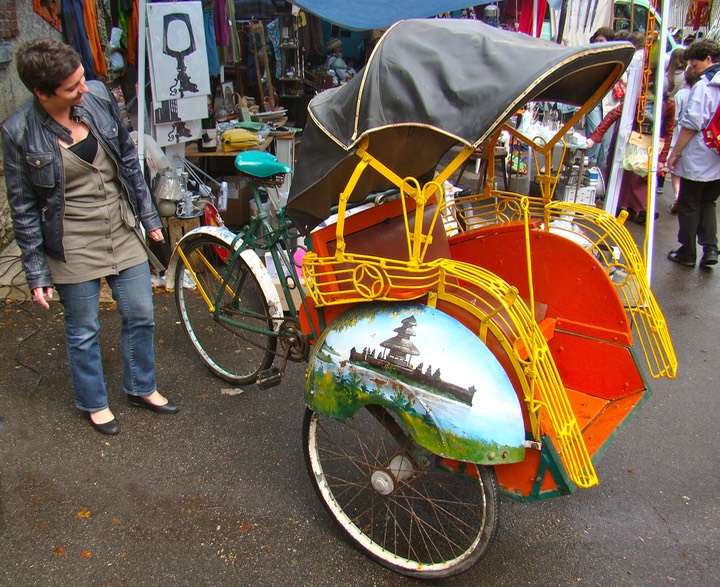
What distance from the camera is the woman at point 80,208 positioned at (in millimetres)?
2598

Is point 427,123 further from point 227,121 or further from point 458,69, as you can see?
point 227,121

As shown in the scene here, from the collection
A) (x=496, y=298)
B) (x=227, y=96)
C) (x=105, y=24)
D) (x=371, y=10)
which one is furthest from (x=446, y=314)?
(x=227, y=96)

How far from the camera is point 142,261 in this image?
3.15 meters

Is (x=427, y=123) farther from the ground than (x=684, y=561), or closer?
farther from the ground

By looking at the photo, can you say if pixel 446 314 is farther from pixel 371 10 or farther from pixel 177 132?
pixel 177 132

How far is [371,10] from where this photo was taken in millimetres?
5203

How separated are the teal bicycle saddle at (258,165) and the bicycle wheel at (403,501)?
1410 mm

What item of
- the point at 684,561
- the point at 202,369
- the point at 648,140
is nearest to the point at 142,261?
the point at 202,369

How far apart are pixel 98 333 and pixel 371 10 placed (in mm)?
3771

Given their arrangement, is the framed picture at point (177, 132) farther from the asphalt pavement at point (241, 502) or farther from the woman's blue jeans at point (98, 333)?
the woman's blue jeans at point (98, 333)

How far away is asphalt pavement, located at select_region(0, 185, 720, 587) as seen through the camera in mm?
2482

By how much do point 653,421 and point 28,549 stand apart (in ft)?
11.1

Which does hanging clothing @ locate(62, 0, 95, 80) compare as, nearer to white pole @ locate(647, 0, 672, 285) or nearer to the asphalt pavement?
the asphalt pavement

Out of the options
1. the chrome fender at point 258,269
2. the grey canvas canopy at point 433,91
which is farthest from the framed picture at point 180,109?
the grey canvas canopy at point 433,91
